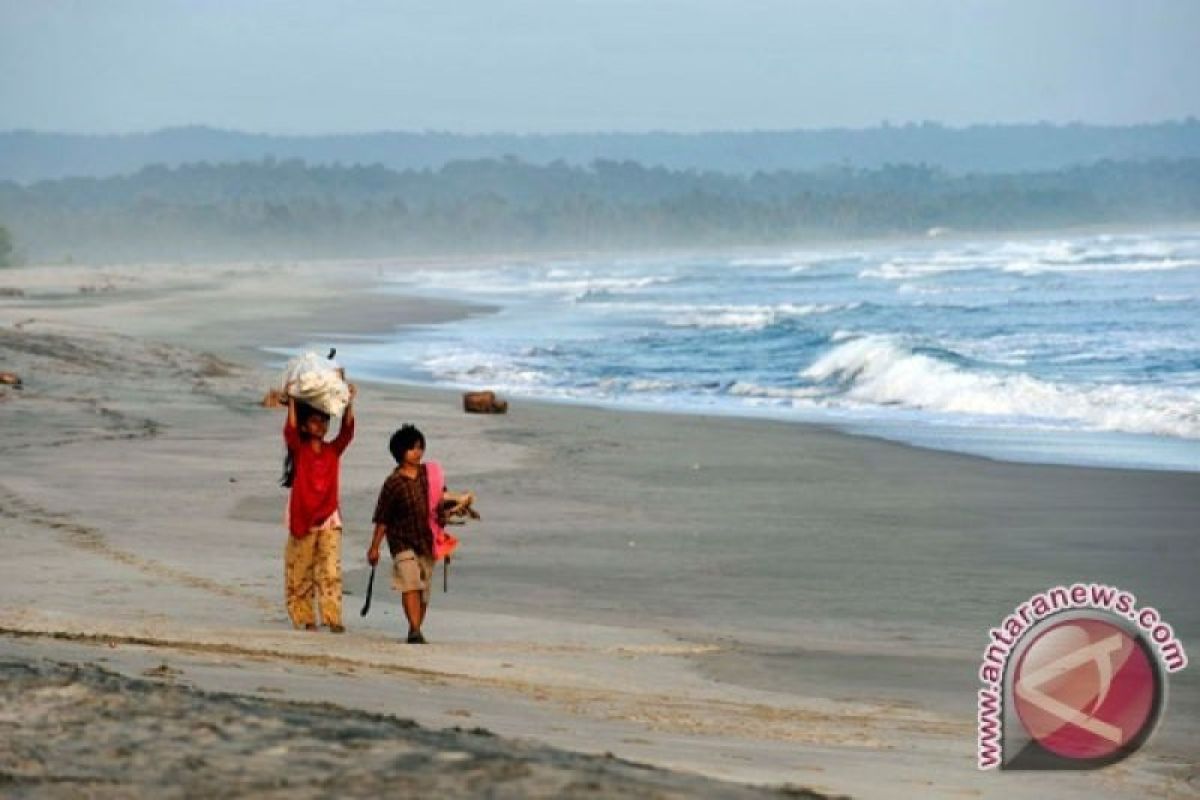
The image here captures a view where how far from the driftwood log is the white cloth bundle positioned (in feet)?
39.6

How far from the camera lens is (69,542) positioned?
12.6 m

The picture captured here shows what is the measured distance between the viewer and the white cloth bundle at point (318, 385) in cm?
988

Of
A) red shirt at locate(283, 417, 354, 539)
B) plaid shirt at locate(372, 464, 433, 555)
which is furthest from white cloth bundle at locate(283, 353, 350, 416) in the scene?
plaid shirt at locate(372, 464, 433, 555)

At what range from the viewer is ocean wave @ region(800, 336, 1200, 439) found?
2238cm

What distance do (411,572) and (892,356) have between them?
1941 centimetres

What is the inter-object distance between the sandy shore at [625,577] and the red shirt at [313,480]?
19.8 inches

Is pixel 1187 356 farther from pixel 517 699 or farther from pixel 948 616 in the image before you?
pixel 517 699

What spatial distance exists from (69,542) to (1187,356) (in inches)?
813

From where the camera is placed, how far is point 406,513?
389 inches

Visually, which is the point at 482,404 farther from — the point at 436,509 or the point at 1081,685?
the point at 1081,685

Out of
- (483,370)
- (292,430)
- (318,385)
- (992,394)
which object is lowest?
(483,370)

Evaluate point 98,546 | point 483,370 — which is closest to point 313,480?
point 98,546

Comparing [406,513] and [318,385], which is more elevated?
[318,385]

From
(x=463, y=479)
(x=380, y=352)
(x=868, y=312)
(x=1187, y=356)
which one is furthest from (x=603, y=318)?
(x=463, y=479)
